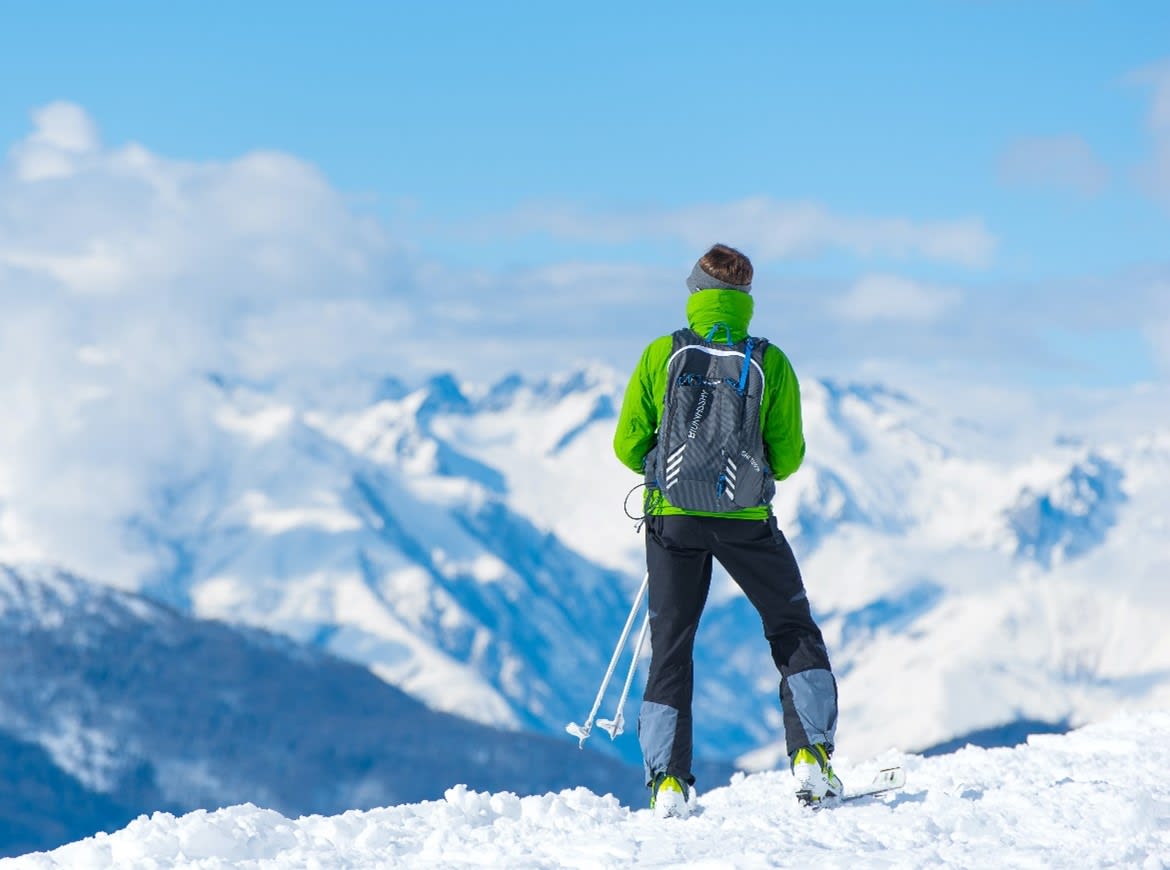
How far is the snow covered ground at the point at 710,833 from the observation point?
11344 mm

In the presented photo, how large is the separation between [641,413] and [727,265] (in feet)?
4.82

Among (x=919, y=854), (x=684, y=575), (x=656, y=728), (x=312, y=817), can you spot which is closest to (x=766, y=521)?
(x=684, y=575)

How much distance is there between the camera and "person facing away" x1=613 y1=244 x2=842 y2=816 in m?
12.8

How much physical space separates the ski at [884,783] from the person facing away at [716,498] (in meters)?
0.47

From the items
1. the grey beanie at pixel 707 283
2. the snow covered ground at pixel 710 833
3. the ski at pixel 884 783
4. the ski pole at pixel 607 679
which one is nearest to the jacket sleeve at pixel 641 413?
the grey beanie at pixel 707 283

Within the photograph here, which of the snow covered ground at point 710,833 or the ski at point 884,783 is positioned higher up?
the ski at point 884,783

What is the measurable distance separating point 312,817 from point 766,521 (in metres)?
4.83

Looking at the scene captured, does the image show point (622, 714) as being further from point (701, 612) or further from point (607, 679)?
point (701, 612)

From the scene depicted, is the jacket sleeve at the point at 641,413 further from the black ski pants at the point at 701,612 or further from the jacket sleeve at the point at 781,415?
the jacket sleeve at the point at 781,415

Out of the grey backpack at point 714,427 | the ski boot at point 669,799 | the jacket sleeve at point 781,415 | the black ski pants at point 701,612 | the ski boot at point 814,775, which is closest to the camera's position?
the grey backpack at point 714,427

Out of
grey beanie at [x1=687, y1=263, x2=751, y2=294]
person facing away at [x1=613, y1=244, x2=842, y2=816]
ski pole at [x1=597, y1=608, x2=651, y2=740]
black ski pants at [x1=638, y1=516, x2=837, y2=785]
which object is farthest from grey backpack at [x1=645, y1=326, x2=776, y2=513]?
ski pole at [x1=597, y1=608, x2=651, y2=740]

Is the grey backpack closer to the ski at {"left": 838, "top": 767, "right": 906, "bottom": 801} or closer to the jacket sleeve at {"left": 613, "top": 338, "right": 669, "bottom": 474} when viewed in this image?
the jacket sleeve at {"left": 613, "top": 338, "right": 669, "bottom": 474}

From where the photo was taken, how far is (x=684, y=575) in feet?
43.5

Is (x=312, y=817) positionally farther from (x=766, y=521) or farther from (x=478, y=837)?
(x=766, y=521)
